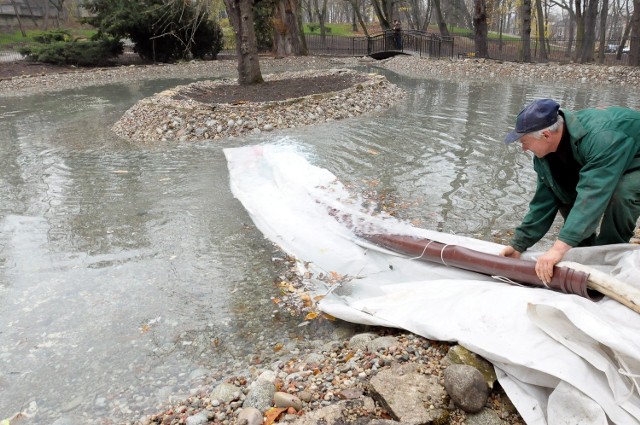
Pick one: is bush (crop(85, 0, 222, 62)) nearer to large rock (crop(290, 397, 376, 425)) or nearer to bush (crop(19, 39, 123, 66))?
bush (crop(19, 39, 123, 66))

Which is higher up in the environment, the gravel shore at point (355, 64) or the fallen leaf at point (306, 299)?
the gravel shore at point (355, 64)

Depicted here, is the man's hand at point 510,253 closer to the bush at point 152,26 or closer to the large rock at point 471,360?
the large rock at point 471,360

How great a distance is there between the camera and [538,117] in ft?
9.53

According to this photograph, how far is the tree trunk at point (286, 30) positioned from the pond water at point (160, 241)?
18330mm

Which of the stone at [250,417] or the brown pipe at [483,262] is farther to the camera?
the brown pipe at [483,262]

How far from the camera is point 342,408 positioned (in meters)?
2.38

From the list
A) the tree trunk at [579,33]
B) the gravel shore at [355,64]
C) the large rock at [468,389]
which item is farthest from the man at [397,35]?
the large rock at [468,389]

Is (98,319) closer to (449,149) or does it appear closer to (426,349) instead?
(426,349)

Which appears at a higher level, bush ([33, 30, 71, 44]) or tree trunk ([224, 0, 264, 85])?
bush ([33, 30, 71, 44])

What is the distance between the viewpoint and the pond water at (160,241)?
3.20 metres

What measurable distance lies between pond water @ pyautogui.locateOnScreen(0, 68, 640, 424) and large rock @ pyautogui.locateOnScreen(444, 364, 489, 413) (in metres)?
1.23

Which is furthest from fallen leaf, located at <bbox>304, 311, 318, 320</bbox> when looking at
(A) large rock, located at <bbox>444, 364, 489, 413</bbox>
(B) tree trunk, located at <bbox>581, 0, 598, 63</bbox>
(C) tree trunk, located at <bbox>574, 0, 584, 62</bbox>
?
(C) tree trunk, located at <bbox>574, 0, 584, 62</bbox>

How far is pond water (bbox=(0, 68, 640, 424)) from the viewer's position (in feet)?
10.5

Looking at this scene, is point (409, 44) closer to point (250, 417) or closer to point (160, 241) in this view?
point (160, 241)
